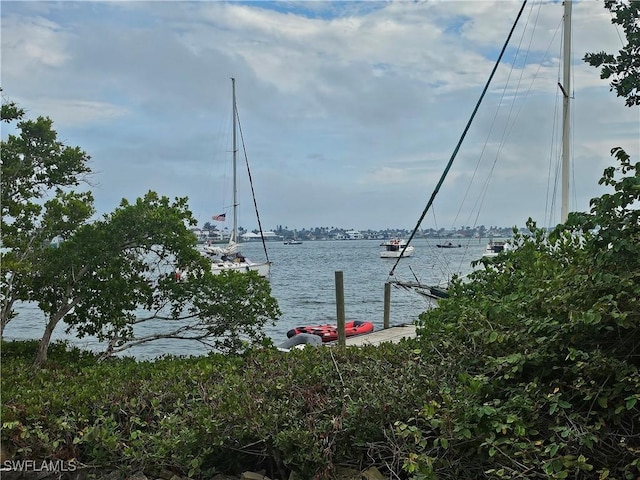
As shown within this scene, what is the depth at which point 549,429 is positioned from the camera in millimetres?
3289

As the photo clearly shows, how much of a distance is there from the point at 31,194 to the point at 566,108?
12.7 meters

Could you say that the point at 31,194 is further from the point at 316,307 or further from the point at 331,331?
the point at 316,307

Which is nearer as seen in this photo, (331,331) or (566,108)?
(566,108)

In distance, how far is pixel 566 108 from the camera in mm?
15250

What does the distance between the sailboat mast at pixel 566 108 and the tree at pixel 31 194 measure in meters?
11.7

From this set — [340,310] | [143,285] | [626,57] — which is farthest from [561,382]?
[340,310]

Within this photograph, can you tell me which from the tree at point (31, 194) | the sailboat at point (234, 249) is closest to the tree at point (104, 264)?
the tree at point (31, 194)

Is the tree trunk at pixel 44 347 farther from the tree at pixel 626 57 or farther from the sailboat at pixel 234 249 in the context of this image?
the sailboat at pixel 234 249

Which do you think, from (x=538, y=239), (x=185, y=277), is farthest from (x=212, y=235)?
(x=538, y=239)

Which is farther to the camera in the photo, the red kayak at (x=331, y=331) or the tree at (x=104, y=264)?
the red kayak at (x=331, y=331)

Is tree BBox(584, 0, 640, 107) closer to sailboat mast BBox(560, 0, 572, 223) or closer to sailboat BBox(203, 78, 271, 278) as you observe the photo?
sailboat mast BBox(560, 0, 572, 223)

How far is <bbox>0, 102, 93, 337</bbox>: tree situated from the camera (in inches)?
263

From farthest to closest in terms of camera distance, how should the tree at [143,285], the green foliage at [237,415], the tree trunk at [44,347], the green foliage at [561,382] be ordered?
the tree at [143,285] → the tree trunk at [44,347] → the green foliage at [237,415] → the green foliage at [561,382]

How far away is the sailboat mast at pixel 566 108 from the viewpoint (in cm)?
1512
